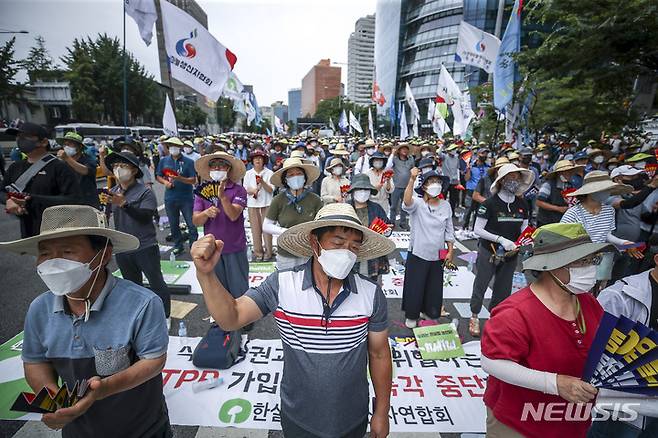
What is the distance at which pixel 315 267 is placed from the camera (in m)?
1.99

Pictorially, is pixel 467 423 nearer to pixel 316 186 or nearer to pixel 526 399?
pixel 526 399

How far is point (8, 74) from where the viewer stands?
2553 centimetres

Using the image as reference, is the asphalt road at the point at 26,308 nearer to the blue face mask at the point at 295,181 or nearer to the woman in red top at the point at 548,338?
the blue face mask at the point at 295,181

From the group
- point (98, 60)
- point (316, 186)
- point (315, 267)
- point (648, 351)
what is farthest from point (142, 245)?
point (98, 60)

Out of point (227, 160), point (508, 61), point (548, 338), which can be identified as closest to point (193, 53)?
Result: point (227, 160)

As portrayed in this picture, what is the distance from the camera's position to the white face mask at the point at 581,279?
1.83m

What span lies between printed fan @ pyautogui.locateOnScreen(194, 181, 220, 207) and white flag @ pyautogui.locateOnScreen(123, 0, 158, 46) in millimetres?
5893

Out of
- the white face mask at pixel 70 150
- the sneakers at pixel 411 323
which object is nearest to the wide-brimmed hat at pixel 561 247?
the sneakers at pixel 411 323

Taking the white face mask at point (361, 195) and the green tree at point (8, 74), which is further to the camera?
the green tree at point (8, 74)

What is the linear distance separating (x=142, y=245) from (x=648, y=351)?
4.60 meters

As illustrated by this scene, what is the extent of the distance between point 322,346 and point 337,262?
1.54 feet

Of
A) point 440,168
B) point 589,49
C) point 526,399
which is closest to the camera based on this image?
point 526,399

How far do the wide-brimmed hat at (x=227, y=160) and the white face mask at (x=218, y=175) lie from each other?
0.19 meters

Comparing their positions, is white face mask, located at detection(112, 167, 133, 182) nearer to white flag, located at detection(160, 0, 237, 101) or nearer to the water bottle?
the water bottle
